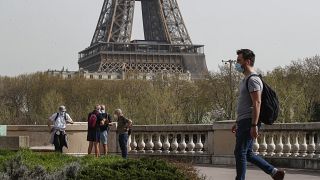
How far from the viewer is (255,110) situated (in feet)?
35.6

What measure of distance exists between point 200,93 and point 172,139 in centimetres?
5537

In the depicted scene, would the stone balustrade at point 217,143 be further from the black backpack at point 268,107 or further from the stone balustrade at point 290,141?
→ the black backpack at point 268,107

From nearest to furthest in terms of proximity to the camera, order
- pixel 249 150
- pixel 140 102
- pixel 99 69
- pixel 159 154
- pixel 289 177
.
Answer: pixel 249 150 → pixel 289 177 → pixel 159 154 → pixel 140 102 → pixel 99 69

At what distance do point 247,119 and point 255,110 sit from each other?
1.16ft

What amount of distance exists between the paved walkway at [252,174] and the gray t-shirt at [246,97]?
173 inches

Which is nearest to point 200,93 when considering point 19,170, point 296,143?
point 296,143

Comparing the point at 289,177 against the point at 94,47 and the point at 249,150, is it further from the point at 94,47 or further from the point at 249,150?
the point at 94,47

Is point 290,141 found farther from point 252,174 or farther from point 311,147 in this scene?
point 252,174

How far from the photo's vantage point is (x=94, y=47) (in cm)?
12775

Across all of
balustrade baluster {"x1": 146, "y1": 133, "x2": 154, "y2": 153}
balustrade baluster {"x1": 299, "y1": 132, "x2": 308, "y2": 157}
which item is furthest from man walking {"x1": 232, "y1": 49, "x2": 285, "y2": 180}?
balustrade baluster {"x1": 146, "y1": 133, "x2": 154, "y2": 153}

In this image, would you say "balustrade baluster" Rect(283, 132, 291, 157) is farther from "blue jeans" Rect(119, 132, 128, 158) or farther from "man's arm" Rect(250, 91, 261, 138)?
"man's arm" Rect(250, 91, 261, 138)

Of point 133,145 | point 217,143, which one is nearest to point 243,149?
point 217,143

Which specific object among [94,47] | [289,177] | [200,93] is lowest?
[289,177]

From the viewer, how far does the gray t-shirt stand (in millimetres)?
11047
